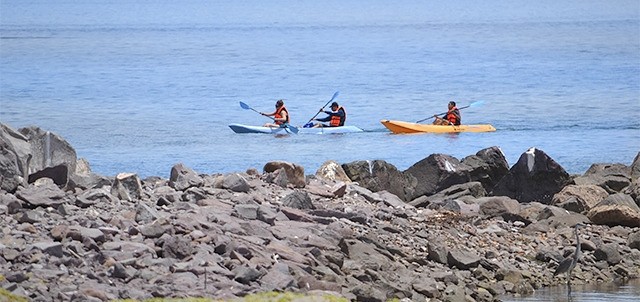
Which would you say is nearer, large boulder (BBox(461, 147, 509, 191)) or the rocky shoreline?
the rocky shoreline

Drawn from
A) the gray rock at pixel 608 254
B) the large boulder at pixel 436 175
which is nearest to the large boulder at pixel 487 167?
the large boulder at pixel 436 175

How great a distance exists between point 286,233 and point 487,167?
7.89 meters

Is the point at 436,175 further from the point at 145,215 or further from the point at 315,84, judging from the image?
the point at 315,84

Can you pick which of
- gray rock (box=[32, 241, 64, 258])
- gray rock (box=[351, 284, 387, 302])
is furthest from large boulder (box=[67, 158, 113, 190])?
gray rock (box=[351, 284, 387, 302])

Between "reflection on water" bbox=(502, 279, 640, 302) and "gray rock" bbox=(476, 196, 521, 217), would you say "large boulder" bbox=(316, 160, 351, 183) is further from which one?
"reflection on water" bbox=(502, 279, 640, 302)

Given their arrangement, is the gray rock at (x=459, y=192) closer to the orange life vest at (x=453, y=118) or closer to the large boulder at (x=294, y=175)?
the large boulder at (x=294, y=175)

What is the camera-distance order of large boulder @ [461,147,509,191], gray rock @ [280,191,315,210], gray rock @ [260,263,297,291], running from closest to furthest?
1. gray rock @ [260,263,297,291]
2. gray rock @ [280,191,315,210]
3. large boulder @ [461,147,509,191]

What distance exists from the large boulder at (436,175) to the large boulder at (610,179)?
5.91 ft

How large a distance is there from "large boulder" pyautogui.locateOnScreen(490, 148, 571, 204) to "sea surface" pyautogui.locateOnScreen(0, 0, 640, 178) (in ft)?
42.4

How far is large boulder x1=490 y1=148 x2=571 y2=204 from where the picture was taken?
20.8 meters

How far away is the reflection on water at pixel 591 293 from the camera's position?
583 inches

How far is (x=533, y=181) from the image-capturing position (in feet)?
68.4

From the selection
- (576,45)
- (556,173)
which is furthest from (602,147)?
(576,45)

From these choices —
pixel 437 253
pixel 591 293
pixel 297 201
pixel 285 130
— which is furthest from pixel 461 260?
pixel 285 130
